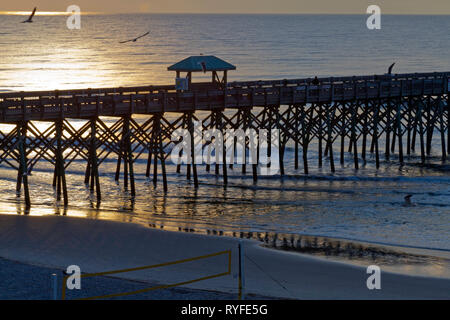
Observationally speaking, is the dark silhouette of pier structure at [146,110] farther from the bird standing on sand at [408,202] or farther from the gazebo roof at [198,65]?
the bird standing on sand at [408,202]

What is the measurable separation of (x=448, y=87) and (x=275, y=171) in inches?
496

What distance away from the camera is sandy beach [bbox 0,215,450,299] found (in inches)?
813

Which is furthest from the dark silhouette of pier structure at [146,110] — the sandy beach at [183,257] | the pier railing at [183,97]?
the sandy beach at [183,257]

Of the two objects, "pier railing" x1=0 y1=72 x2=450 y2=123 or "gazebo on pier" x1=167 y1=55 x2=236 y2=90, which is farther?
"gazebo on pier" x1=167 y1=55 x2=236 y2=90

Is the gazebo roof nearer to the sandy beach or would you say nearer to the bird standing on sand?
the bird standing on sand

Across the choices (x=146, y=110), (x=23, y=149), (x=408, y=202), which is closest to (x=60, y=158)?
(x=23, y=149)

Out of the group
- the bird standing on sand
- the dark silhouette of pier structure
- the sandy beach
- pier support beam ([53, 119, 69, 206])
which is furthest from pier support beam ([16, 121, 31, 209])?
the bird standing on sand

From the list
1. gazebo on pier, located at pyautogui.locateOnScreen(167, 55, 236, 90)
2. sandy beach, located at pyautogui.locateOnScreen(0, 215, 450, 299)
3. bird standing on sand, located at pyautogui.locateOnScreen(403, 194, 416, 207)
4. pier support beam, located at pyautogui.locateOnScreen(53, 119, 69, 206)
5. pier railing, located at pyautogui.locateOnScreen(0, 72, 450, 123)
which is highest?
gazebo on pier, located at pyautogui.locateOnScreen(167, 55, 236, 90)

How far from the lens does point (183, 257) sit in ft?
77.8

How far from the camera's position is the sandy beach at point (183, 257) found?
2066 cm

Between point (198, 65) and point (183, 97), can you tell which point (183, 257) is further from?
point (198, 65)
